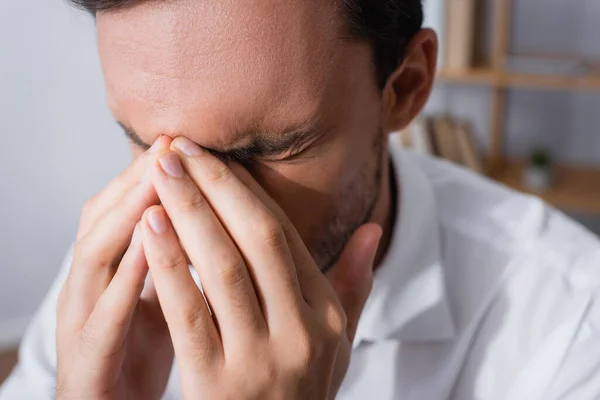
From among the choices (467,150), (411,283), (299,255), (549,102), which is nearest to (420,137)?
(467,150)

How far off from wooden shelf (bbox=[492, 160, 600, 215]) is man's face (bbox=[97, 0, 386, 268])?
5.80 feet

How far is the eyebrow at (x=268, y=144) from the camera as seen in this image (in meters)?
0.82

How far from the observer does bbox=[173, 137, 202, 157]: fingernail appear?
2.53 ft

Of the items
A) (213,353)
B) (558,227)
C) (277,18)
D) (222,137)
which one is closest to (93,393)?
(213,353)

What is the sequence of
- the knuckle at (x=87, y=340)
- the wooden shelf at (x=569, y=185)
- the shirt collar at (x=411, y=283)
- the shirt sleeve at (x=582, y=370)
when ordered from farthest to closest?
the wooden shelf at (x=569, y=185) → the shirt collar at (x=411, y=283) → the shirt sleeve at (x=582, y=370) → the knuckle at (x=87, y=340)

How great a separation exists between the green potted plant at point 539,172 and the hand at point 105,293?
193cm

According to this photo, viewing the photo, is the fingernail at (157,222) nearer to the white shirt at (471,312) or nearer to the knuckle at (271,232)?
the knuckle at (271,232)

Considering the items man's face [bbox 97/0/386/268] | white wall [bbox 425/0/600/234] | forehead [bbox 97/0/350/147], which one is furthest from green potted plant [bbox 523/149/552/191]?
forehead [bbox 97/0/350/147]

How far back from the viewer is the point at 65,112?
2699 mm

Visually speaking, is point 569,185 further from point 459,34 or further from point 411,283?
point 411,283

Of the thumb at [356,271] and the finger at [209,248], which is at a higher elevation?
the finger at [209,248]

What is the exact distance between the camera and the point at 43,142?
8.81ft

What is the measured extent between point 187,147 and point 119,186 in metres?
0.14

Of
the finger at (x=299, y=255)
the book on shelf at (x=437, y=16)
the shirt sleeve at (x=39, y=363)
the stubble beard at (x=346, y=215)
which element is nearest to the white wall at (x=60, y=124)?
the book on shelf at (x=437, y=16)
